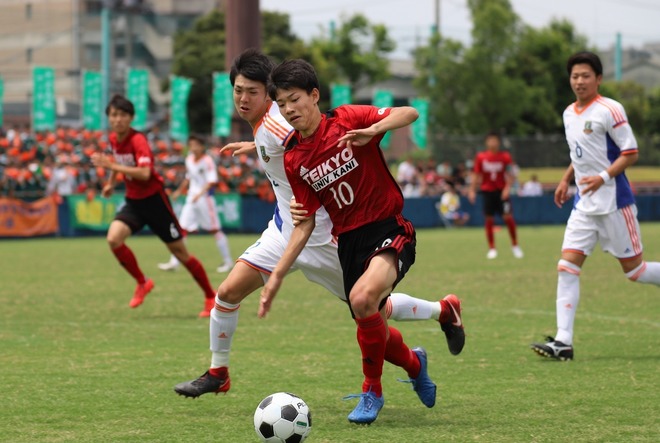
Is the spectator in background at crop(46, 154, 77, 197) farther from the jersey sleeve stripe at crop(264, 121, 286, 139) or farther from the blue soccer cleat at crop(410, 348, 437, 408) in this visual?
the blue soccer cleat at crop(410, 348, 437, 408)


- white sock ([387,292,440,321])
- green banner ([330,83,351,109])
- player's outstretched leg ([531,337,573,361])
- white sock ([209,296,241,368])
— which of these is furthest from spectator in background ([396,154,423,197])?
white sock ([209,296,241,368])

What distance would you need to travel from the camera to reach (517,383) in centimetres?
755

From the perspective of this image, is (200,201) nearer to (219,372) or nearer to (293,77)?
(219,372)

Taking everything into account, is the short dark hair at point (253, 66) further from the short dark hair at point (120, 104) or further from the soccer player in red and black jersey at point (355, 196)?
the short dark hair at point (120, 104)

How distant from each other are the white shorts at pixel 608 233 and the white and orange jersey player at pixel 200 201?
9877 mm

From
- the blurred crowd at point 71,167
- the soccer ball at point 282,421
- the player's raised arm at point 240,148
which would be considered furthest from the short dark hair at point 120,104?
the blurred crowd at point 71,167

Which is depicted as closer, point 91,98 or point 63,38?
point 91,98

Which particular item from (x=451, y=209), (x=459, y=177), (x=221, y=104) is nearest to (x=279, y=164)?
(x=451, y=209)

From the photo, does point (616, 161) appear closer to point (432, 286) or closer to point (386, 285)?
point (386, 285)

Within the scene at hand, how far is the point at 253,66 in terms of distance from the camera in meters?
6.90

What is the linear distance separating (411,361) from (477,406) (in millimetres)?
510

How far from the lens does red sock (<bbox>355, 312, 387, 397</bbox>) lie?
6.16 m

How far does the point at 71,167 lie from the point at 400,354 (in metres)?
23.1

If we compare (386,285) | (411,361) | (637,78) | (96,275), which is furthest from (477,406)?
(637,78)
